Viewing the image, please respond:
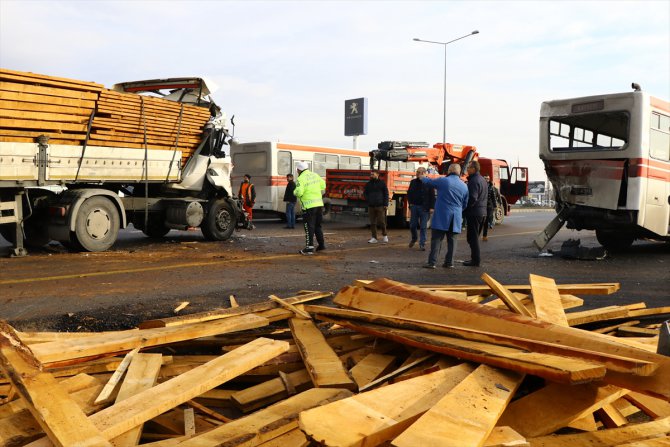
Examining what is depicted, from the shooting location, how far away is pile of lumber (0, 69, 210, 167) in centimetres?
1012

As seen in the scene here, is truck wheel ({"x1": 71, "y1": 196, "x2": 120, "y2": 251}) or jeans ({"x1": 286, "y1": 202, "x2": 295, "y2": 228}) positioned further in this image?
jeans ({"x1": 286, "y1": 202, "x2": 295, "y2": 228})

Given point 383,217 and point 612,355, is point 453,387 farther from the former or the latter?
point 383,217

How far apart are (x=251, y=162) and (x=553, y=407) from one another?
772 inches

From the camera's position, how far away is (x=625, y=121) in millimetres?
11531

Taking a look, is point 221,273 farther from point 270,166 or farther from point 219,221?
point 270,166

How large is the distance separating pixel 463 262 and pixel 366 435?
354 inches

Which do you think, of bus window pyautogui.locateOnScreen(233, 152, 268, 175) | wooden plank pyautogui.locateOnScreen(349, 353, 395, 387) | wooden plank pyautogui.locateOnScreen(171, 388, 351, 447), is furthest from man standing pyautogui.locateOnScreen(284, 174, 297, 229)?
wooden plank pyautogui.locateOnScreen(171, 388, 351, 447)

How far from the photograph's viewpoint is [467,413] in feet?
8.45

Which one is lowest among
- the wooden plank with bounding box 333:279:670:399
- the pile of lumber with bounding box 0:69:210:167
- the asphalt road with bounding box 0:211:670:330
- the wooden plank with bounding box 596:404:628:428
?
the asphalt road with bounding box 0:211:670:330

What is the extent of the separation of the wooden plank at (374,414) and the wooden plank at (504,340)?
0.59 metres

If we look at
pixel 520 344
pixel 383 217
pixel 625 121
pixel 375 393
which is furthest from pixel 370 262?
pixel 375 393

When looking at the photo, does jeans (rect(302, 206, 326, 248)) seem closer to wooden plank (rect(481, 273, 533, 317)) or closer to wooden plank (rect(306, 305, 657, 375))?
wooden plank (rect(481, 273, 533, 317))

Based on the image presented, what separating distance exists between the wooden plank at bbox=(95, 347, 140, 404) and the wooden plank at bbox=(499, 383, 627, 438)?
2094mm

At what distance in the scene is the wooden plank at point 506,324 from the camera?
2.89m
